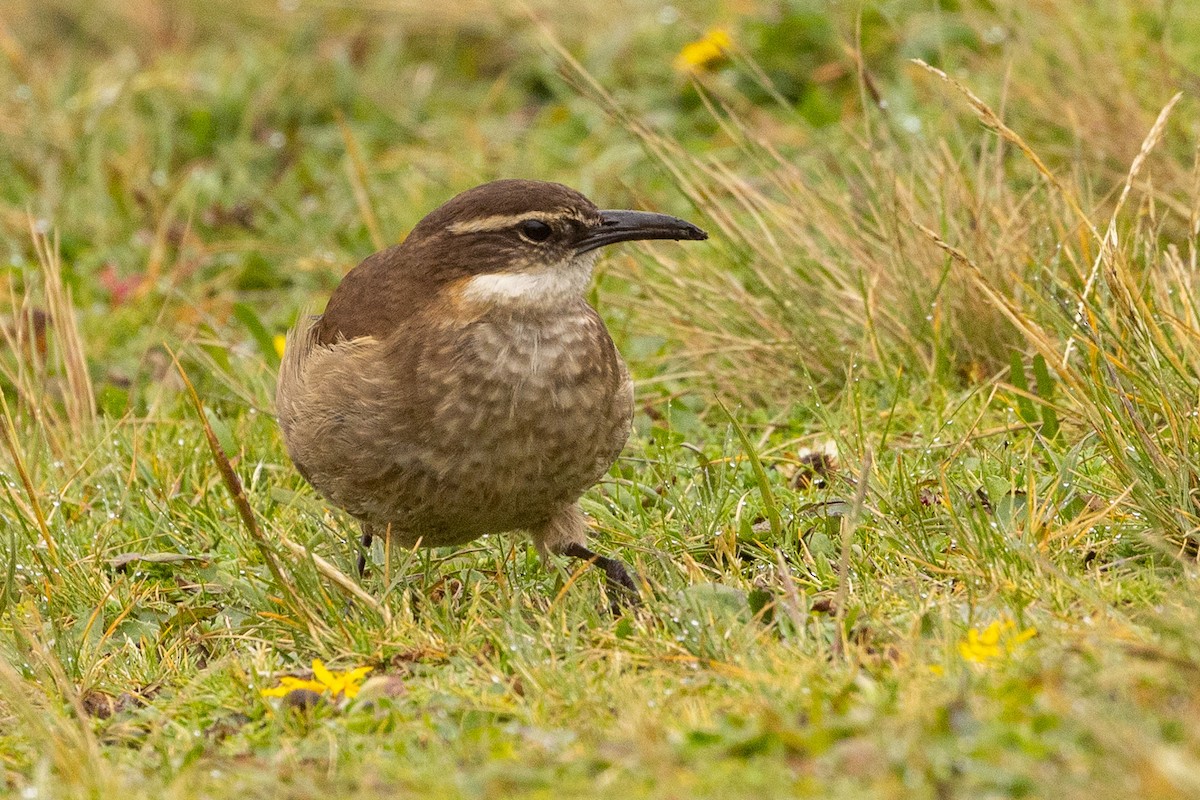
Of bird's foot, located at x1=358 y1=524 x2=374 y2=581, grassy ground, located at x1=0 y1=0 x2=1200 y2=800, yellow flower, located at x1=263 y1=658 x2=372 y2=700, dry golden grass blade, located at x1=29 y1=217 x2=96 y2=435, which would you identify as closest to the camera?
grassy ground, located at x1=0 y1=0 x2=1200 y2=800

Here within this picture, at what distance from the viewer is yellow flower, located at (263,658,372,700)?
402 cm

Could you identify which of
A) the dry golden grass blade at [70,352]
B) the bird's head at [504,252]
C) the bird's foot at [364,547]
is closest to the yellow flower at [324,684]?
the bird's foot at [364,547]

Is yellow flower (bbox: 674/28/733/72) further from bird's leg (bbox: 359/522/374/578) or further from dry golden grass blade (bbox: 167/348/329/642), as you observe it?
dry golden grass blade (bbox: 167/348/329/642)

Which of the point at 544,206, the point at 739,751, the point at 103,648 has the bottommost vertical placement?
the point at 103,648

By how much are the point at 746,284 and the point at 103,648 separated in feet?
8.80

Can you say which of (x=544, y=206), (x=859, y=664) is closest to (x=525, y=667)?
(x=859, y=664)

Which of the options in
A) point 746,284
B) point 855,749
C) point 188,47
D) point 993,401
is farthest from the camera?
point 188,47

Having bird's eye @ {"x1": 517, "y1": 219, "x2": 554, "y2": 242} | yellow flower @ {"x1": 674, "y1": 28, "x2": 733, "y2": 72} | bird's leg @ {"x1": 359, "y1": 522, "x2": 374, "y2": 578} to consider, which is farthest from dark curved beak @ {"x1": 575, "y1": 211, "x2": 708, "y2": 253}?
yellow flower @ {"x1": 674, "y1": 28, "x2": 733, "y2": 72}

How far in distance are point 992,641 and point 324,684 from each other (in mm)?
1556

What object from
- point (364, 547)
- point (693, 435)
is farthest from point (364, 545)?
point (693, 435)

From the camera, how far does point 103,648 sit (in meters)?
4.79

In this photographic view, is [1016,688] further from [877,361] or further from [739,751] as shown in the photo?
[877,361]

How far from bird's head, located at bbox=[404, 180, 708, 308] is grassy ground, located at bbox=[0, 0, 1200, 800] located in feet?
2.69

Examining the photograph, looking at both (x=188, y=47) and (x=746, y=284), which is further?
(x=188, y=47)
